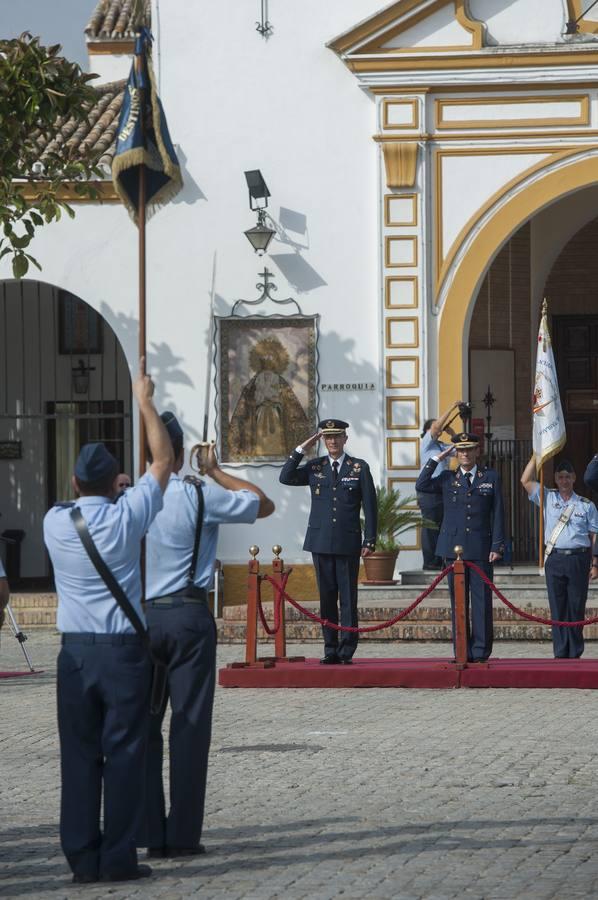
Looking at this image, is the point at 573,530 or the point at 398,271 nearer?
the point at 573,530

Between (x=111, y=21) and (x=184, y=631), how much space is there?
23.5 m

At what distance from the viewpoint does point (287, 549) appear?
1991 centimetres

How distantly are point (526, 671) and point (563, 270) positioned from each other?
11.6m

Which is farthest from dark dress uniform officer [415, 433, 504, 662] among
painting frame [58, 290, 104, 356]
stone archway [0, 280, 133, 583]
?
painting frame [58, 290, 104, 356]

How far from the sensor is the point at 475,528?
547 inches

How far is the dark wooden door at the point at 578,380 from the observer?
23.5m

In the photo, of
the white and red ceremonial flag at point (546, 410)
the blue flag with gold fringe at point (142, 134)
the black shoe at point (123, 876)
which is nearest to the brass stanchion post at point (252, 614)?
the blue flag with gold fringe at point (142, 134)

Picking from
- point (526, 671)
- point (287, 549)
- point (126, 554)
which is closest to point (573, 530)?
point (526, 671)

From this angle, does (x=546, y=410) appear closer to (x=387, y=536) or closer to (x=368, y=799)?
(x=387, y=536)

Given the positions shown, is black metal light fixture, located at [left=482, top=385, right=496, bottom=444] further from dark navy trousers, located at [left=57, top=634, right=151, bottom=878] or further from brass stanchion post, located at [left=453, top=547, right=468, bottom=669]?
dark navy trousers, located at [left=57, top=634, right=151, bottom=878]

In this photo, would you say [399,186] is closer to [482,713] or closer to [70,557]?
[482,713]

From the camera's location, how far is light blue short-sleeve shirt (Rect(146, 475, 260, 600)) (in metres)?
7.50

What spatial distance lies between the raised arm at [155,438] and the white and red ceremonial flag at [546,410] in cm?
1072

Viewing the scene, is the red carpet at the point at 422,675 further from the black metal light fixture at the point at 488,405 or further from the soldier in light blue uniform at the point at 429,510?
the black metal light fixture at the point at 488,405
